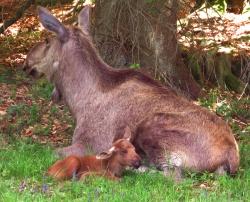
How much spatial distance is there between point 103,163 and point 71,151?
42.4 inches

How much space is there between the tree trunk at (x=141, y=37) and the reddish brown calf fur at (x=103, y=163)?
4.11m

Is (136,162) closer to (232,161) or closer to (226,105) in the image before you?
(232,161)

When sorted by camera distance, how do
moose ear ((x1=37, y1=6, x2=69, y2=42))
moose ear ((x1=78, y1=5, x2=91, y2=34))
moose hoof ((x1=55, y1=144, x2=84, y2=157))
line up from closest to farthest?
moose hoof ((x1=55, y1=144, x2=84, y2=157))
moose ear ((x1=37, y1=6, x2=69, y2=42))
moose ear ((x1=78, y1=5, x2=91, y2=34))

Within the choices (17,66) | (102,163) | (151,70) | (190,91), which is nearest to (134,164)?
(102,163)

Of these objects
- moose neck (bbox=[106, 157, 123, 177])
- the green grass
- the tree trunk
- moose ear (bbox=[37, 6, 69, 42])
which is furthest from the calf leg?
the tree trunk

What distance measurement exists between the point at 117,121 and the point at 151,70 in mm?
3652

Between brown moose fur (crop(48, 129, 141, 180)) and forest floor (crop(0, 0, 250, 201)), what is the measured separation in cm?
15

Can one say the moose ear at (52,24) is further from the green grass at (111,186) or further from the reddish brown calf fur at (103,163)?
the reddish brown calf fur at (103,163)

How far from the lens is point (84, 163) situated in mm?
8055

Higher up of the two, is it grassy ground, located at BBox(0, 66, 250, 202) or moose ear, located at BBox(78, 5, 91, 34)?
moose ear, located at BBox(78, 5, 91, 34)

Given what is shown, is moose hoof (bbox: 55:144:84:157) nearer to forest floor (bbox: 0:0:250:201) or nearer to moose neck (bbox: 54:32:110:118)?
forest floor (bbox: 0:0:250:201)

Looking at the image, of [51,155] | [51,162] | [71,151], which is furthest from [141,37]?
[51,162]

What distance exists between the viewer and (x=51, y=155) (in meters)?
9.12

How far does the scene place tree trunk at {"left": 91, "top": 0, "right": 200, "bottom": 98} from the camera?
11938 millimetres
